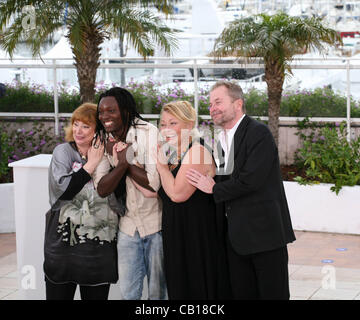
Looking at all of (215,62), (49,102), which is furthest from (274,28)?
(49,102)

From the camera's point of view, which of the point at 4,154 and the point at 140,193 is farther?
the point at 4,154

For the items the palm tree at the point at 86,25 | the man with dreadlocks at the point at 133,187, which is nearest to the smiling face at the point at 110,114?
the man with dreadlocks at the point at 133,187

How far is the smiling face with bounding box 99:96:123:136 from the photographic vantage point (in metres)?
3.65

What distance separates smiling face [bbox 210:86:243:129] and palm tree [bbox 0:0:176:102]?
4971 mm

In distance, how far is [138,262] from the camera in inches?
147

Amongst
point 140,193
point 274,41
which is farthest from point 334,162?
point 140,193

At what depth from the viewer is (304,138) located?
9.05m

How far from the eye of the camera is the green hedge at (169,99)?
9125 millimetres

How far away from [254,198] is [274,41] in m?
4.94

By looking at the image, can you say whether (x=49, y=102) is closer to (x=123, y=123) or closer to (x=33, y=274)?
(x=33, y=274)

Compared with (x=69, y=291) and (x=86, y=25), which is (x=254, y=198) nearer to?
(x=69, y=291)

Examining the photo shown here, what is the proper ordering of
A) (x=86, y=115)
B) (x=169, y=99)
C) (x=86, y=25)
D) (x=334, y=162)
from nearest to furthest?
(x=86, y=115)
(x=334, y=162)
(x=86, y=25)
(x=169, y=99)

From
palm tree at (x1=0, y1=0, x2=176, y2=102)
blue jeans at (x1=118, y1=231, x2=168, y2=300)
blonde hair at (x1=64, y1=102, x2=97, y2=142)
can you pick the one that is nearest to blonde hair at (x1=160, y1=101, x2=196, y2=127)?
blonde hair at (x1=64, y1=102, x2=97, y2=142)

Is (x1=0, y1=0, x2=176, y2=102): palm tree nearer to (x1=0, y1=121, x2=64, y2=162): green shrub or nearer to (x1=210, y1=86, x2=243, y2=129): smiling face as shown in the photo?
(x1=0, y1=121, x2=64, y2=162): green shrub
